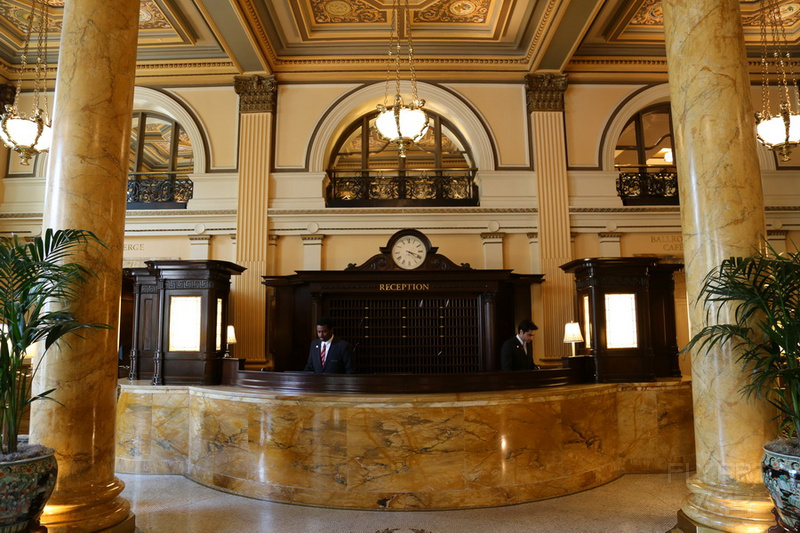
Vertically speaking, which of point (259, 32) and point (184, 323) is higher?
point (259, 32)

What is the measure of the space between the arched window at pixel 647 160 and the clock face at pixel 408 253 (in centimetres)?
406

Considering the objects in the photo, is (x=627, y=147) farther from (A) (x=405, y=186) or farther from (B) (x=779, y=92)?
(A) (x=405, y=186)

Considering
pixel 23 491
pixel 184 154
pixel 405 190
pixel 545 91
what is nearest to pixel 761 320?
pixel 23 491

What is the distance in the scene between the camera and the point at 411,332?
31.9 feet

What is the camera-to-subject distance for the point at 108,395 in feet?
13.6

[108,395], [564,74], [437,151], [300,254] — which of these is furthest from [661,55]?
[108,395]

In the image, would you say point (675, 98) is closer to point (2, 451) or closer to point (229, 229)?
point (2, 451)

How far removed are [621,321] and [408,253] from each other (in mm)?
3661

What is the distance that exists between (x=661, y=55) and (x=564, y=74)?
197 cm

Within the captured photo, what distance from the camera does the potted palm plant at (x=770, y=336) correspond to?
321 centimetres

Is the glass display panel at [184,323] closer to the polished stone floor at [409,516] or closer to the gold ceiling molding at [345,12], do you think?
the polished stone floor at [409,516]

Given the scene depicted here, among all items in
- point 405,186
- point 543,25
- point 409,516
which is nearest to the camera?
point 409,516

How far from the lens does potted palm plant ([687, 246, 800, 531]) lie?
3215 mm

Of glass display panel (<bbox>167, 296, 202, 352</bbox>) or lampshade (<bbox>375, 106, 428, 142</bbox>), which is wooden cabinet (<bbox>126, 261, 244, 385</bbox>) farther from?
lampshade (<bbox>375, 106, 428, 142</bbox>)
